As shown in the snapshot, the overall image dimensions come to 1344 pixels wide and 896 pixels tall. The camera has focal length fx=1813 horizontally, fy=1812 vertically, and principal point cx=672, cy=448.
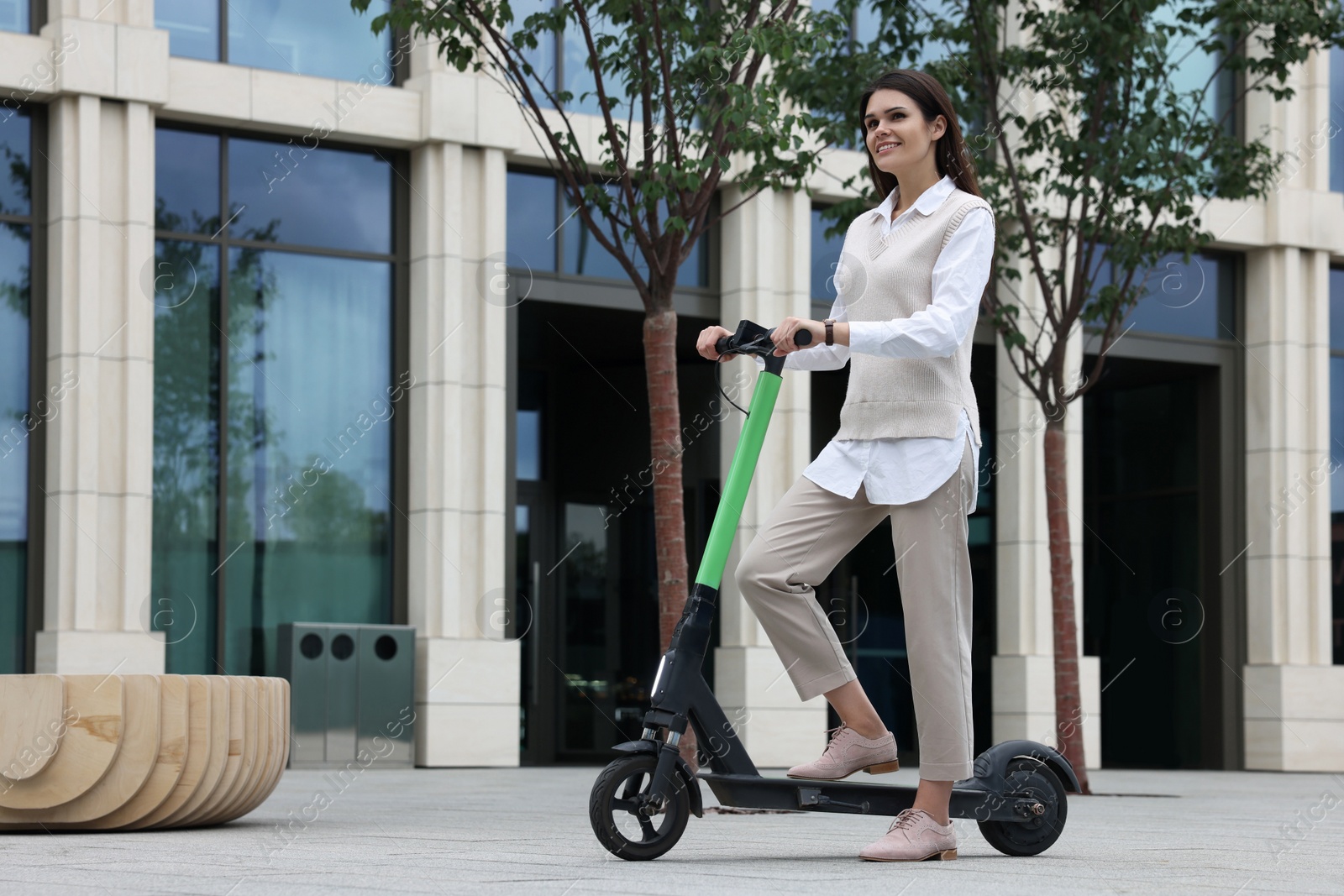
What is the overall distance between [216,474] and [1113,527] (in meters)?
9.47

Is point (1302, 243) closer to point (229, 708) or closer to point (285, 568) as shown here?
point (285, 568)

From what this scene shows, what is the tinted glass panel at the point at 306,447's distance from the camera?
13.4 metres

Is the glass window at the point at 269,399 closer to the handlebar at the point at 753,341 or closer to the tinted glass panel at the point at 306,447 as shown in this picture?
the tinted glass panel at the point at 306,447

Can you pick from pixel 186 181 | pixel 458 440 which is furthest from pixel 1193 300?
pixel 186 181

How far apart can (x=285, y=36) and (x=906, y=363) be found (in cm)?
1020

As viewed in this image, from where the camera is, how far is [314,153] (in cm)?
1391

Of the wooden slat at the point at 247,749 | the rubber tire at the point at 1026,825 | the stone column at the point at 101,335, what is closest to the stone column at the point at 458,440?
the stone column at the point at 101,335

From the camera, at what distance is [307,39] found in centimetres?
1377

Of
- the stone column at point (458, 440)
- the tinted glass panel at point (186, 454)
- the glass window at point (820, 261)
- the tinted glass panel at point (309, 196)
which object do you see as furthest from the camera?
the glass window at point (820, 261)

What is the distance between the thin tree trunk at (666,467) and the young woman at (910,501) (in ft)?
10.9

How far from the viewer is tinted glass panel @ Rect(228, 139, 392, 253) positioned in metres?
13.6

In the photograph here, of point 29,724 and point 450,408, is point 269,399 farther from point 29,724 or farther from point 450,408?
point 29,724

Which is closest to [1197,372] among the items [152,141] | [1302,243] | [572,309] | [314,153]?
[1302,243]

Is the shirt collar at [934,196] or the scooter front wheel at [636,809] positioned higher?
the shirt collar at [934,196]
